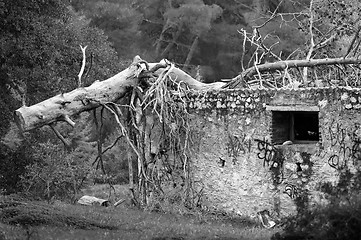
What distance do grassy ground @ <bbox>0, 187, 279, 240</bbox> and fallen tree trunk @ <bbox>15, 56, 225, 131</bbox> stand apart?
2.02 m

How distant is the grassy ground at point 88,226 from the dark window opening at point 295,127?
2681 millimetres

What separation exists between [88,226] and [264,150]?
4535 mm

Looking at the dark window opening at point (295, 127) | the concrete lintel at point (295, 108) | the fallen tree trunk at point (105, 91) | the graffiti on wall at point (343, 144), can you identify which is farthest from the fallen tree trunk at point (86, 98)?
the graffiti on wall at point (343, 144)

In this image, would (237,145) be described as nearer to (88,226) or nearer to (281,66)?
(281,66)

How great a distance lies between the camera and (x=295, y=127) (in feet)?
50.0

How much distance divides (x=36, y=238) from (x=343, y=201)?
4.73 m

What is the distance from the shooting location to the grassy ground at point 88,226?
35.1 ft

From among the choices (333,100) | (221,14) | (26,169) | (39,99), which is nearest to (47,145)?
(26,169)

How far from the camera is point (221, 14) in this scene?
1425 inches

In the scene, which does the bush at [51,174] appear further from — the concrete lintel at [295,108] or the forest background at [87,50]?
the concrete lintel at [295,108]

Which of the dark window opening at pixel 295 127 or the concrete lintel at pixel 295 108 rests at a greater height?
the concrete lintel at pixel 295 108

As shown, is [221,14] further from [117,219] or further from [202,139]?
[117,219]

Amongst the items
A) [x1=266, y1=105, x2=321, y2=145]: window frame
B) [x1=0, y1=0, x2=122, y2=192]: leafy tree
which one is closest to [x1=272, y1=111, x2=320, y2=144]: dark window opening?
[x1=266, y1=105, x2=321, y2=145]: window frame

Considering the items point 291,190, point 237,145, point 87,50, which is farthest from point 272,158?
point 87,50
